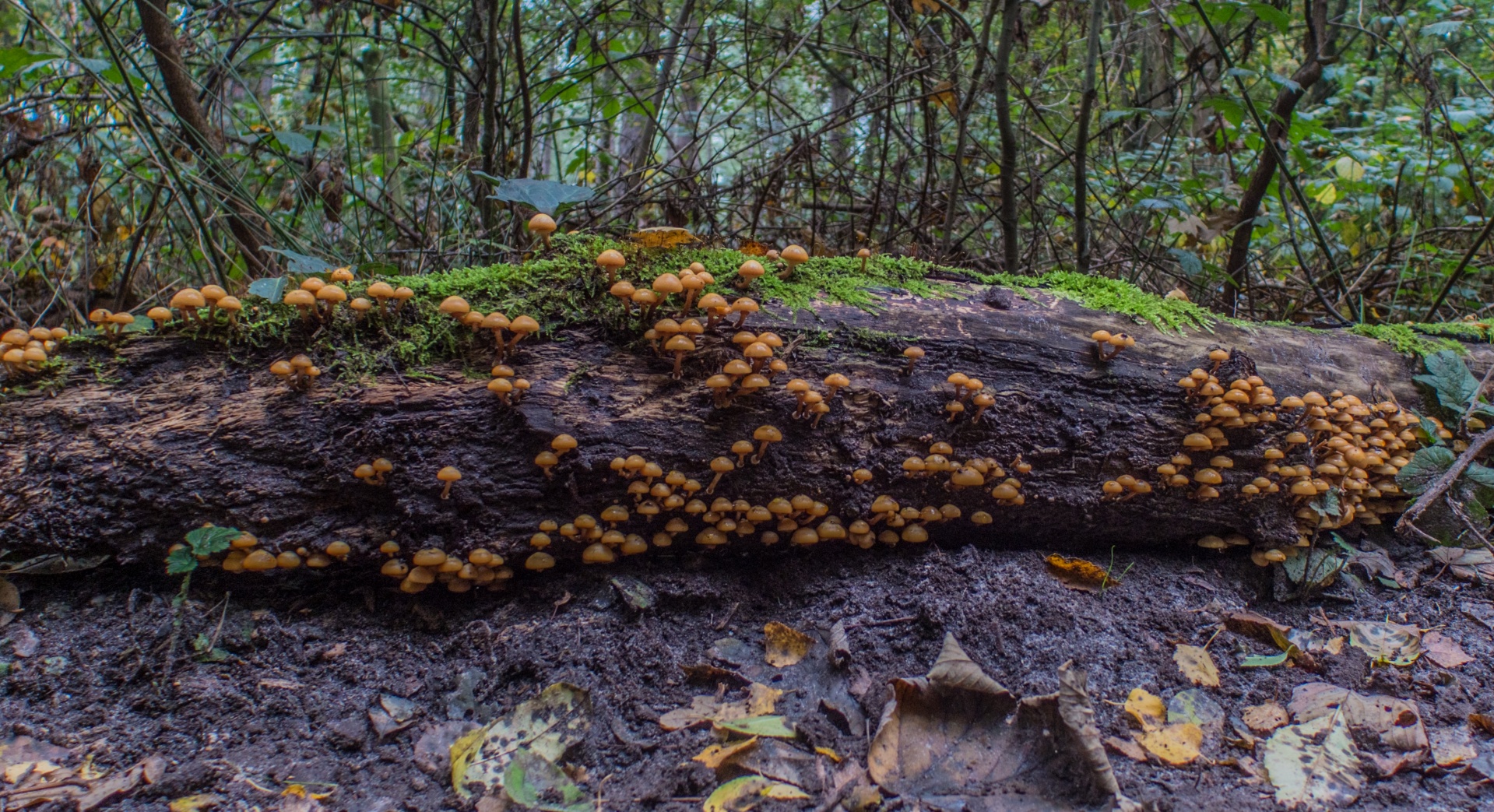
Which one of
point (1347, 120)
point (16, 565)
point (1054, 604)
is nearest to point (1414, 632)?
point (1054, 604)

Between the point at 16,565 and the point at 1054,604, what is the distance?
156 inches

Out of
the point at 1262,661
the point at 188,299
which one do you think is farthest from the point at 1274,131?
the point at 188,299

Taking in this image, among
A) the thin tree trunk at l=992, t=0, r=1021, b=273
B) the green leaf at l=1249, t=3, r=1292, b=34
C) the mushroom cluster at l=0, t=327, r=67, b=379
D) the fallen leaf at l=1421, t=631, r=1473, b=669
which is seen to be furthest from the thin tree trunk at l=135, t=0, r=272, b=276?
the fallen leaf at l=1421, t=631, r=1473, b=669

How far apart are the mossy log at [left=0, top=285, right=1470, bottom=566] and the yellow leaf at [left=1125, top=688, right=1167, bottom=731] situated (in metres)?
0.93

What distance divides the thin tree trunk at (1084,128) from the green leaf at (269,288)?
4.58 meters

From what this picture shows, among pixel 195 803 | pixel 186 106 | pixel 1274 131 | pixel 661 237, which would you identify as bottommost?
pixel 195 803

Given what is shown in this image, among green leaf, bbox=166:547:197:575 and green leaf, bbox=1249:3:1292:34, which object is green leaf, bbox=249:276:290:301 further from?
green leaf, bbox=1249:3:1292:34

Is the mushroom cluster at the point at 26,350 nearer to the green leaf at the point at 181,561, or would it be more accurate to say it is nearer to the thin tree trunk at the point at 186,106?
the green leaf at the point at 181,561

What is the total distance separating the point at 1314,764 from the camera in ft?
7.47

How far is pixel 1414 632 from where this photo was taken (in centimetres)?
299

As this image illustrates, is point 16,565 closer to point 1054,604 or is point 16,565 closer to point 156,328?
point 156,328

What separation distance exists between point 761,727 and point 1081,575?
1679mm

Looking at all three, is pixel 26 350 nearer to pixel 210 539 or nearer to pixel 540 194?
pixel 210 539

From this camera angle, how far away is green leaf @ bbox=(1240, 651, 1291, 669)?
9.05 feet
